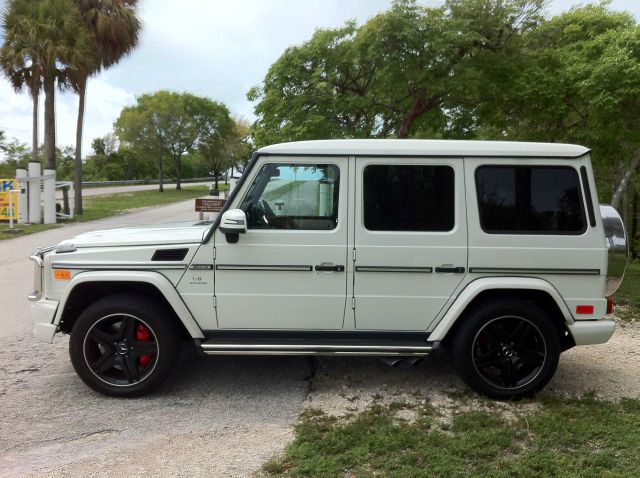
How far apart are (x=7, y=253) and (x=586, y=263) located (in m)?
11.8

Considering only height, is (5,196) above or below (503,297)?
above

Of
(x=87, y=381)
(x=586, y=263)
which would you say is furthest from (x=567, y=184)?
(x=87, y=381)

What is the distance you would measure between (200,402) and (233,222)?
141 cm

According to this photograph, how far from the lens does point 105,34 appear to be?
21125 millimetres

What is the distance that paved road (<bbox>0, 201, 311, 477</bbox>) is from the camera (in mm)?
3240

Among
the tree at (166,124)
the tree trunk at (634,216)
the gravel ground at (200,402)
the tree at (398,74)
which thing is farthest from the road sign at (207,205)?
the tree at (166,124)

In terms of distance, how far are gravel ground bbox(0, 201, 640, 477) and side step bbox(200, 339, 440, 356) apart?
0.42 m

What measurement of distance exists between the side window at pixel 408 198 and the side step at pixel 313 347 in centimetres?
85

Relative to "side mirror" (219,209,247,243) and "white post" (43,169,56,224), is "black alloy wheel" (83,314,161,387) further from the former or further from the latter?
"white post" (43,169,56,224)

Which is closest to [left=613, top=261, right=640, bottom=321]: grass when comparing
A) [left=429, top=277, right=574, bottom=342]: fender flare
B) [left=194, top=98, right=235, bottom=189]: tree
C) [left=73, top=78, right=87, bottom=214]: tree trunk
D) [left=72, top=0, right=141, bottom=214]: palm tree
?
[left=429, top=277, right=574, bottom=342]: fender flare

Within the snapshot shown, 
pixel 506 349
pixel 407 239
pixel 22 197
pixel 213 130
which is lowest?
pixel 506 349

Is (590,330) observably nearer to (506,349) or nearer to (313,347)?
(506,349)

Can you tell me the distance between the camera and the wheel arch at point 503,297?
3979 millimetres

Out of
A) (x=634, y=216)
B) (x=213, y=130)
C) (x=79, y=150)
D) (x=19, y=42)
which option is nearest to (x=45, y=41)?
(x=19, y=42)
